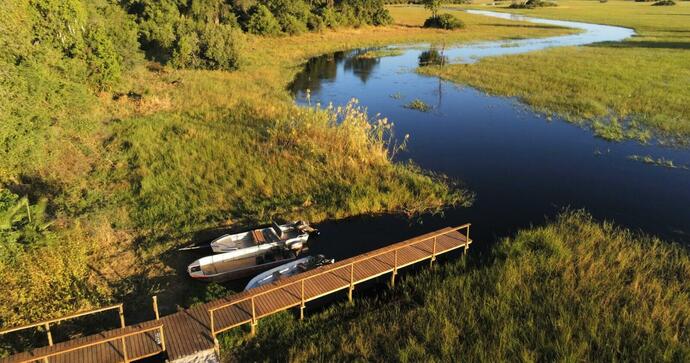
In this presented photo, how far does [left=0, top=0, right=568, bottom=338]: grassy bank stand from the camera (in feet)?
52.1

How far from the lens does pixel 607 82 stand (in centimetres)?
4697

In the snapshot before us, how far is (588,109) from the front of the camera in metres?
38.1

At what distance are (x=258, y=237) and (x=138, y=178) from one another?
983 cm

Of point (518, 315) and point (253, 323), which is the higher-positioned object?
point (253, 323)

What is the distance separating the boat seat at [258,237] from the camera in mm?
→ 18422

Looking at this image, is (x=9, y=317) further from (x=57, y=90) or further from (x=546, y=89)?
(x=546, y=89)

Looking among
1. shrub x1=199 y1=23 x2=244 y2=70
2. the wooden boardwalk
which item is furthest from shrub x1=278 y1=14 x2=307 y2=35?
the wooden boardwalk

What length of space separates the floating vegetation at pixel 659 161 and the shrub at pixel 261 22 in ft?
213

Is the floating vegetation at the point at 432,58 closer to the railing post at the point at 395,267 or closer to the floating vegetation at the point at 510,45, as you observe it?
the floating vegetation at the point at 510,45

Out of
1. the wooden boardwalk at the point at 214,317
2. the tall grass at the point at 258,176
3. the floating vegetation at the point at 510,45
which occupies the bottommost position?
the wooden boardwalk at the point at 214,317

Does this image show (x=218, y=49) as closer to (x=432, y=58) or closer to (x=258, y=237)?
(x=432, y=58)

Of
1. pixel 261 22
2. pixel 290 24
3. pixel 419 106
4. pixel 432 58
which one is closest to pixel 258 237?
pixel 419 106

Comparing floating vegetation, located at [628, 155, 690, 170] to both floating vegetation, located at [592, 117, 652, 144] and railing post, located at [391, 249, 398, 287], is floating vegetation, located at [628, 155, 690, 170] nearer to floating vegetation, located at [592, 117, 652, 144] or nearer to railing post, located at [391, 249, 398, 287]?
floating vegetation, located at [592, 117, 652, 144]

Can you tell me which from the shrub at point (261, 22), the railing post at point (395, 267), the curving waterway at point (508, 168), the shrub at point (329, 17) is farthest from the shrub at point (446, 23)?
the railing post at point (395, 267)
